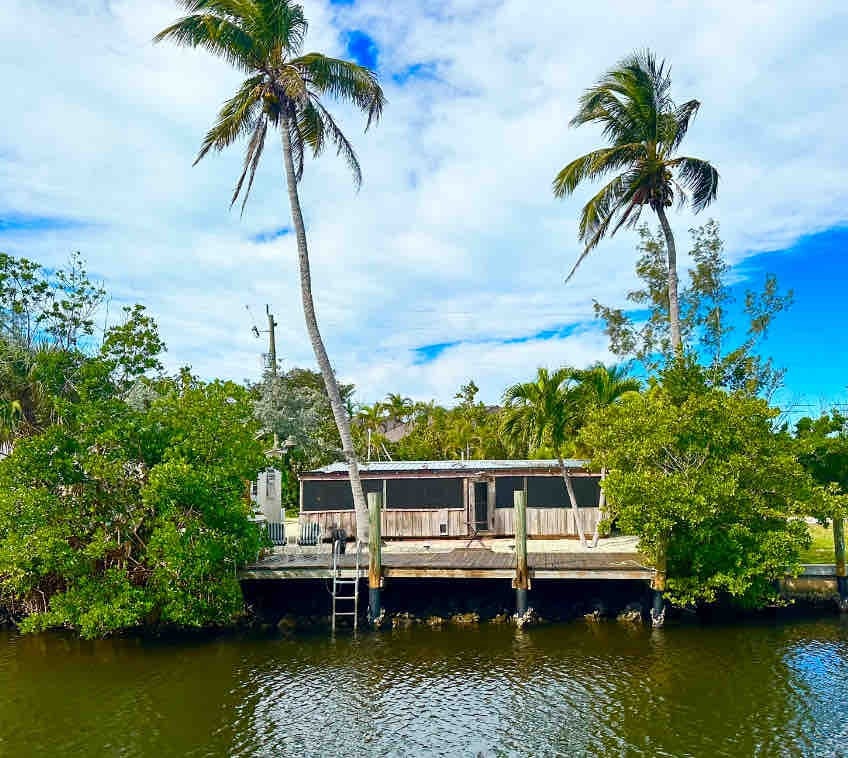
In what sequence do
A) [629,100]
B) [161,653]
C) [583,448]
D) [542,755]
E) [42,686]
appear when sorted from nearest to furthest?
[542,755], [42,686], [161,653], [629,100], [583,448]

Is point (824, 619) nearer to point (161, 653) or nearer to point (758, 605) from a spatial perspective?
point (758, 605)

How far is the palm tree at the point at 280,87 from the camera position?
63.8ft

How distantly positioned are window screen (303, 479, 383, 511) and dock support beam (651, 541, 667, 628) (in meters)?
10.7

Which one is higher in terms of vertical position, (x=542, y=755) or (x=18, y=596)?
(x=18, y=596)

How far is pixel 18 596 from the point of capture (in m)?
16.7

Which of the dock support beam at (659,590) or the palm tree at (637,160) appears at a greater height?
the palm tree at (637,160)

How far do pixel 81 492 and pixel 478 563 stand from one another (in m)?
9.91

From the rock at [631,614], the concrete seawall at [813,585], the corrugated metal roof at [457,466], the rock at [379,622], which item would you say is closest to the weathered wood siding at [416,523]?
the corrugated metal roof at [457,466]

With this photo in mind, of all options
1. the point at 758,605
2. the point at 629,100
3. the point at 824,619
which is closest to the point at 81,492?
the point at 758,605

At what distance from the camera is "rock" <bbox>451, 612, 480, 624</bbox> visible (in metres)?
17.6

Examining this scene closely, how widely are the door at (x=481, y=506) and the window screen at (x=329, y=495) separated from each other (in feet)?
12.0

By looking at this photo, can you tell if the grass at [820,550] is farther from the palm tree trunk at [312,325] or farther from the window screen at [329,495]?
the window screen at [329,495]

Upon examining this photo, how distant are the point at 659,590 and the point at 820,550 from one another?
8399 millimetres

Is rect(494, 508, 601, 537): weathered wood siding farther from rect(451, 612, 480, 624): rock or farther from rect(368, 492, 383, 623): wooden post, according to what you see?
rect(368, 492, 383, 623): wooden post
